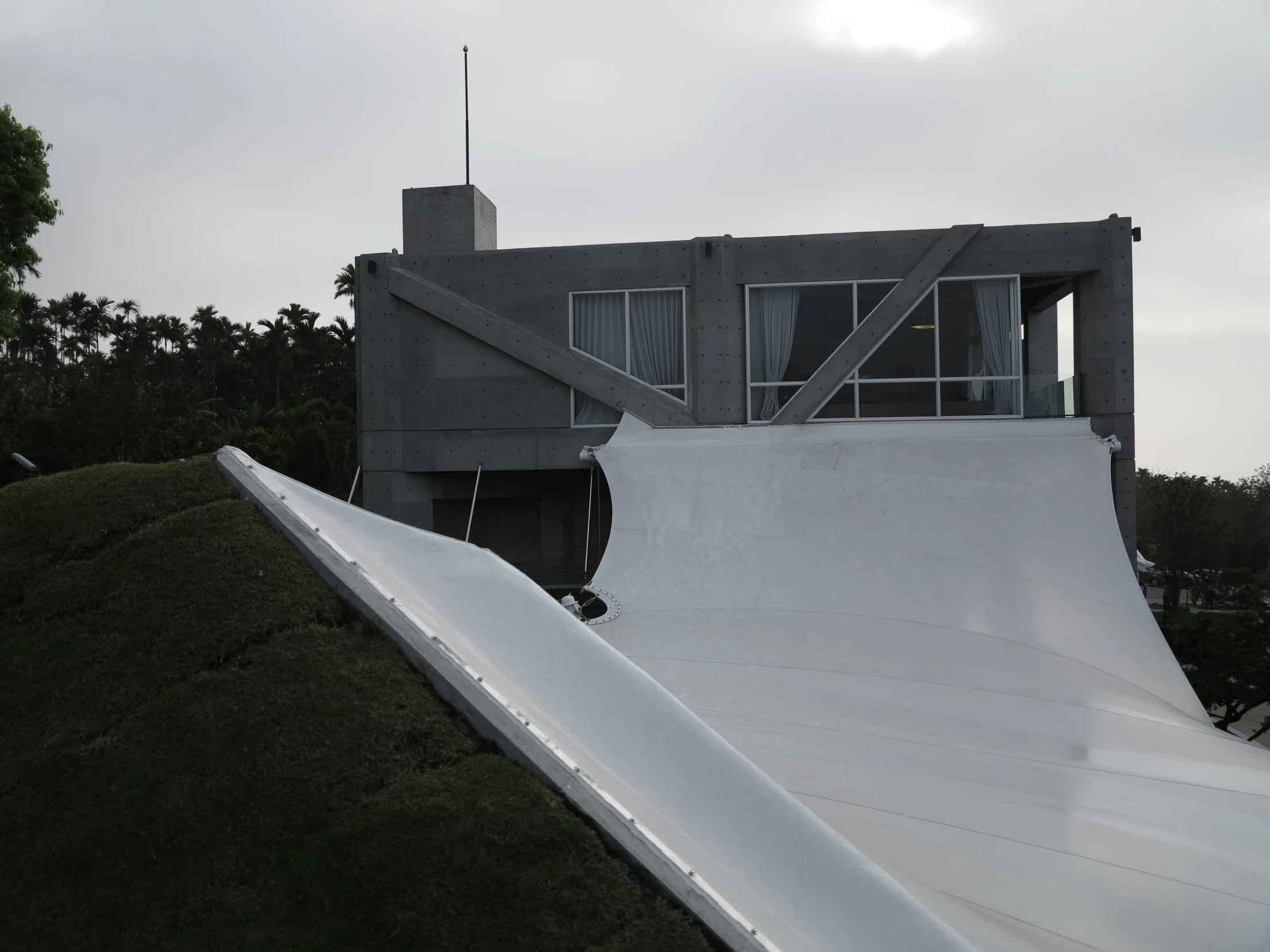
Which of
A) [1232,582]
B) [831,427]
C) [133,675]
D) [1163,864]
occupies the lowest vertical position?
[1232,582]

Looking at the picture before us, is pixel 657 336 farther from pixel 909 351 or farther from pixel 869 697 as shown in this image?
pixel 869 697

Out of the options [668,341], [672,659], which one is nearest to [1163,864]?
[672,659]

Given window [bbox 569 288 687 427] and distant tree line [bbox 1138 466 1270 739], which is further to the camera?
window [bbox 569 288 687 427]

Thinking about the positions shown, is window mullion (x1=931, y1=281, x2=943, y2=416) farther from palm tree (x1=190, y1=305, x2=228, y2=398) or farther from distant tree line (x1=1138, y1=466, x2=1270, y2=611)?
palm tree (x1=190, y1=305, x2=228, y2=398)

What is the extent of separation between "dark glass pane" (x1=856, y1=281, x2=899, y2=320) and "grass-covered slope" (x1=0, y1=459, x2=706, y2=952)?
9.29 m

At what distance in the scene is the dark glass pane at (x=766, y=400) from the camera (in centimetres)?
1202

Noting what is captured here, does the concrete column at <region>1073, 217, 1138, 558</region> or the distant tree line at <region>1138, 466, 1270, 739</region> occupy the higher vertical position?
the concrete column at <region>1073, 217, 1138, 558</region>

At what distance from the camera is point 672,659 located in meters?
6.37

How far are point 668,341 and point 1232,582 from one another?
20924 mm

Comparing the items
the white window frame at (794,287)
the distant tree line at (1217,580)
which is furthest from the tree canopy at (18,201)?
the distant tree line at (1217,580)

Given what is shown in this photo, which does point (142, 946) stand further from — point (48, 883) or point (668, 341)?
point (668, 341)

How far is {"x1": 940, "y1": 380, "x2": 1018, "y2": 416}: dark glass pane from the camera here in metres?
11.6

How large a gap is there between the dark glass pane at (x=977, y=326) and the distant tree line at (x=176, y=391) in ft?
34.7

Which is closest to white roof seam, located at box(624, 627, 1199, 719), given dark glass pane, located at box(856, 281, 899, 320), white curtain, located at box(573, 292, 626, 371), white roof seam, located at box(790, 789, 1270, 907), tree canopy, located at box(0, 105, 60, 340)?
white roof seam, located at box(790, 789, 1270, 907)
